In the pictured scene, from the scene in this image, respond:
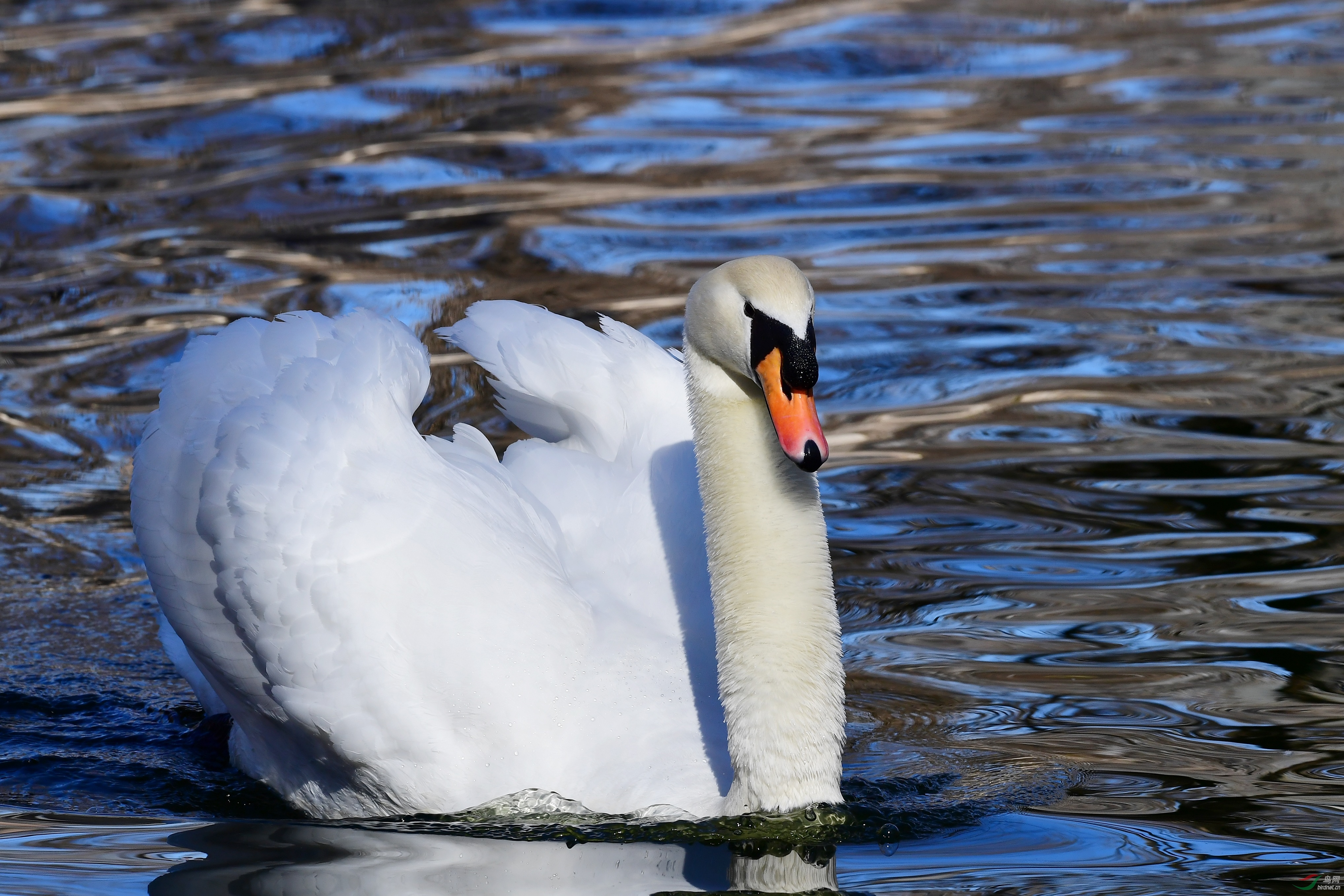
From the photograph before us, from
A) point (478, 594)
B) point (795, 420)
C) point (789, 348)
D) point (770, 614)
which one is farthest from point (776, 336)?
point (478, 594)

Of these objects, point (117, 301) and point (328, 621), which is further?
point (117, 301)

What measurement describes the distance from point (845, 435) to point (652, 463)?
2725mm

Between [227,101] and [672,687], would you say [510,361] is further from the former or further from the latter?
[227,101]

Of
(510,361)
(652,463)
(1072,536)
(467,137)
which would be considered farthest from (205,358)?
(467,137)

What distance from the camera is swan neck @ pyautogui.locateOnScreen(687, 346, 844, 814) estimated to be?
4605mm

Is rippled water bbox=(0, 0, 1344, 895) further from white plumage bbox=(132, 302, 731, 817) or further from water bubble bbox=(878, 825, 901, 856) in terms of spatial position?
white plumage bbox=(132, 302, 731, 817)

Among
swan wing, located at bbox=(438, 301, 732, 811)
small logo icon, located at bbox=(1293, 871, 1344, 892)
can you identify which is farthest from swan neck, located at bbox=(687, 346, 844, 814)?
small logo icon, located at bbox=(1293, 871, 1344, 892)

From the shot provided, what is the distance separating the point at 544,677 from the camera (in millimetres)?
4742

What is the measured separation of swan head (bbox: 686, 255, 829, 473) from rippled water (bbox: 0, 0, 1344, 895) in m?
1.04

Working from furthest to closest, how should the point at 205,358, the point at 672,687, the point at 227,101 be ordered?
the point at 227,101 → the point at 205,358 → the point at 672,687

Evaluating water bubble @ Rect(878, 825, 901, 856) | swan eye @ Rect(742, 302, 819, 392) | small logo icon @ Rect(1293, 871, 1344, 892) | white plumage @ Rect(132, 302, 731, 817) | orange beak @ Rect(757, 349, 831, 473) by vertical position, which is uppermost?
swan eye @ Rect(742, 302, 819, 392)

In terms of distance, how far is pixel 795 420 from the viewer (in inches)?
169

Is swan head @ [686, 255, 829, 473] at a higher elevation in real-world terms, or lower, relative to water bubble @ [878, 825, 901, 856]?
higher

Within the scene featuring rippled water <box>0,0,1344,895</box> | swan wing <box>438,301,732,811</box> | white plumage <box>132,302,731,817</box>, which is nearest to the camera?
white plumage <box>132,302,731,817</box>
